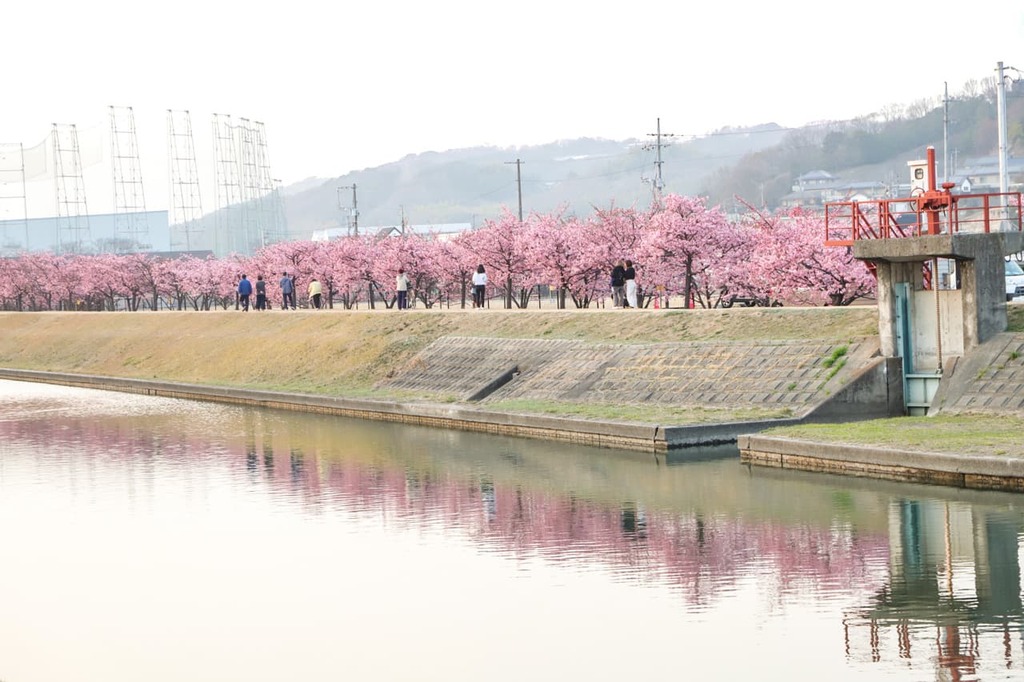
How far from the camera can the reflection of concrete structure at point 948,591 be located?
1216 cm

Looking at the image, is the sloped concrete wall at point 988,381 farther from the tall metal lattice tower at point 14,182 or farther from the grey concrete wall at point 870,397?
the tall metal lattice tower at point 14,182

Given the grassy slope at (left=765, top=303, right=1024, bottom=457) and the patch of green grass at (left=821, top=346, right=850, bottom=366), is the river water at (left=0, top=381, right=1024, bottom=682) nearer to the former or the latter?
the grassy slope at (left=765, top=303, right=1024, bottom=457)

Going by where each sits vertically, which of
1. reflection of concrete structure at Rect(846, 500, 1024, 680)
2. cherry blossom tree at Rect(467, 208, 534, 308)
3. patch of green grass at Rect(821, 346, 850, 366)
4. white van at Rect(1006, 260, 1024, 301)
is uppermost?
cherry blossom tree at Rect(467, 208, 534, 308)

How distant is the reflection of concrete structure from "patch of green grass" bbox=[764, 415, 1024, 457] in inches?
82.4

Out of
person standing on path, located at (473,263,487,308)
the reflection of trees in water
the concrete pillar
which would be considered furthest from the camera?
person standing on path, located at (473,263,487,308)

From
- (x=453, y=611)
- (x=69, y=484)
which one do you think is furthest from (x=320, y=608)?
(x=69, y=484)

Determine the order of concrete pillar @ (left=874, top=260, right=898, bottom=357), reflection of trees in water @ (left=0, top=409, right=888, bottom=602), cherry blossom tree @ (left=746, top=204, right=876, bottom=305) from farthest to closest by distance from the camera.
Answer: cherry blossom tree @ (left=746, top=204, right=876, bottom=305)
concrete pillar @ (left=874, top=260, right=898, bottom=357)
reflection of trees in water @ (left=0, top=409, right=888, bottom=602)

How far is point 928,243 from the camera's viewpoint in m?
26.0

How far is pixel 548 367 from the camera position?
109ft

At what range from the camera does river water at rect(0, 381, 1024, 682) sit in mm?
12312

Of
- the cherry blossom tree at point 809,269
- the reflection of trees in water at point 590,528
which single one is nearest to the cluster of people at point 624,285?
the cherry blossom tree at point 809,269

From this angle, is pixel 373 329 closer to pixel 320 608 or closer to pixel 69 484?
pixel 69 484

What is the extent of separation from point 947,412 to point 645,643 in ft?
45.1

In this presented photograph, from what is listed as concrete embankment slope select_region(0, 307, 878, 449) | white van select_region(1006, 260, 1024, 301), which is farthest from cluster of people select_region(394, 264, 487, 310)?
white van select_region(1006, 260, 1024, 301)
